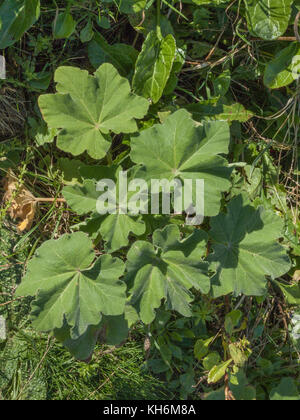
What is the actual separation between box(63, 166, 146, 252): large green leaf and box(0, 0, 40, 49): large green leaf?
0.67m

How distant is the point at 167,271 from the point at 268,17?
1.09 meters

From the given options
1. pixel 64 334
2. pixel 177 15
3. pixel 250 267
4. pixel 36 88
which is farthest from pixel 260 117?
pixel 64 334

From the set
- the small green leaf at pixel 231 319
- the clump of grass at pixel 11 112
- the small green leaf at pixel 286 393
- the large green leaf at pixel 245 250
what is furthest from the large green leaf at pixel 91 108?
the small green leaf at pixel 286 393

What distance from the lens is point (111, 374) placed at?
227cm

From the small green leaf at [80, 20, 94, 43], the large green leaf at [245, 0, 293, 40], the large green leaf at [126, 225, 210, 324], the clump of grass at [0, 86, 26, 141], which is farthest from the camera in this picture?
the clump of grass at [0, 86, 26, 141]

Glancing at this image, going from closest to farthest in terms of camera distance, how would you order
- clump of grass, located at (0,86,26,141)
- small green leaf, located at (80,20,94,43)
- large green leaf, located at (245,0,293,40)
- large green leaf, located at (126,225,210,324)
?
large green leaf, located at (126,225,210,324), large green leaf, located at (245,0,293,40), small green leaf, located at (80,20,94,43), clump of grass, located at (0,86,26,141)

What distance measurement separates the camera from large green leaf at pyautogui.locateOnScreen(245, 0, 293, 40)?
6.17 ft

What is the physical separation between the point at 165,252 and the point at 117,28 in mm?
1043

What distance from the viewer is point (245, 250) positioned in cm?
189

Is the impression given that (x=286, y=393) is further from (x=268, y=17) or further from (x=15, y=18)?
(x=15, y=18)

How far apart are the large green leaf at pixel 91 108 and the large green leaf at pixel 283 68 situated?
57 centimetres

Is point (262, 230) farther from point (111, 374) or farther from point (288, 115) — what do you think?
point (111, 374)

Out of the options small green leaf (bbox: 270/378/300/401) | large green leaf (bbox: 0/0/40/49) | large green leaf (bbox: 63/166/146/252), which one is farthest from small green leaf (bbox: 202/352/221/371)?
large green leaf (bbox: 0/0/40/49)

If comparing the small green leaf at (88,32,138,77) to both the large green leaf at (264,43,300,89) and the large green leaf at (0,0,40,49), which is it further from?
the large green leaf at (264,43,300,89)
